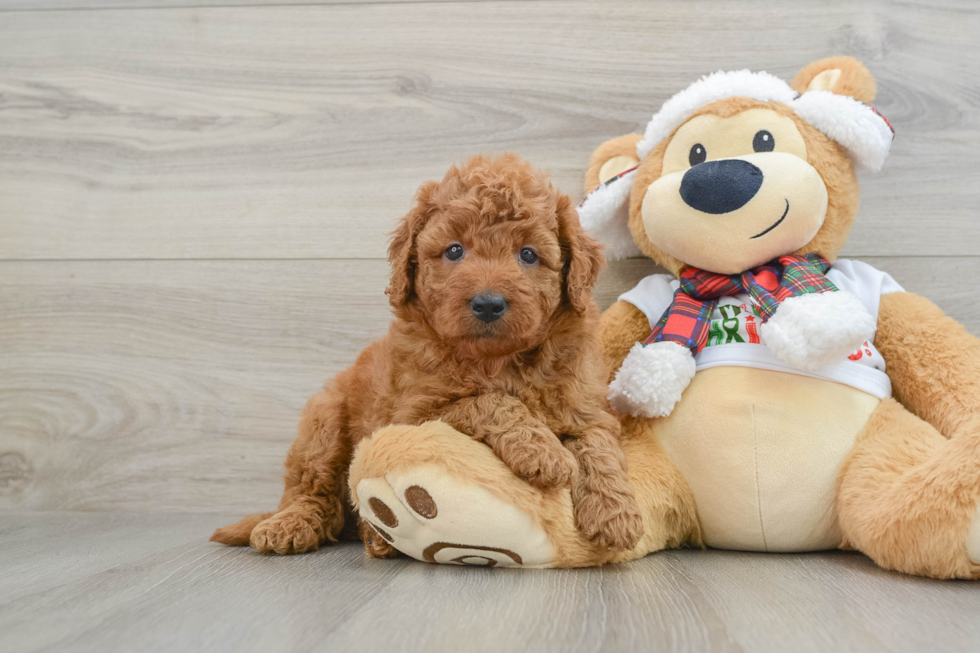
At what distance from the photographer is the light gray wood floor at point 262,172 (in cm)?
171

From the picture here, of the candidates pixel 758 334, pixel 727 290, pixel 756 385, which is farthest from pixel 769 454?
pixel 727 290

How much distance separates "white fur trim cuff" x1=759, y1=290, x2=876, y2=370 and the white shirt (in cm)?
7

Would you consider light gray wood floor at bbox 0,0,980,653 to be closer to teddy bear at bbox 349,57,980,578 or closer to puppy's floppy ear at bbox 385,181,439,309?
teddy bear at bbox 349,57,980,578

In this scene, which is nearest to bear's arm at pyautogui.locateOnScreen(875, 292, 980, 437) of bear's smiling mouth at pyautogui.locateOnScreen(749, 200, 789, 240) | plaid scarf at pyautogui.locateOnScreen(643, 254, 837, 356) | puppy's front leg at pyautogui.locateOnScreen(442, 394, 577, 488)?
plaid scarf at pyautogui.locateOnScreen(643, 254, 837, 356)

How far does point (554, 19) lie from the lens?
1.80 metres

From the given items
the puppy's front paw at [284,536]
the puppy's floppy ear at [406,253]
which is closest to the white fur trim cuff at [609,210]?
the puppy's floppy ear at [406,253]

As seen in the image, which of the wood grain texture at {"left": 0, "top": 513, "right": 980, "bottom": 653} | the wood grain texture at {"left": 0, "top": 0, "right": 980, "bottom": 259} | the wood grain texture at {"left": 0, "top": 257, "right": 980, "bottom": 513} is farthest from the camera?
the wood grain texture at {"left": 0, "top": 257, "right": 980, "bottom": 513}

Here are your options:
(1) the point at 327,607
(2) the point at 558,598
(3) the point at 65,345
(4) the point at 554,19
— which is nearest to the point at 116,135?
(3) the point at 65,345

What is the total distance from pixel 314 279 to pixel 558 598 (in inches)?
43.3

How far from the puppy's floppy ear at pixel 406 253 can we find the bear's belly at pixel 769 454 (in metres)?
0.59

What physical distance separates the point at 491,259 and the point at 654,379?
407 millimetres

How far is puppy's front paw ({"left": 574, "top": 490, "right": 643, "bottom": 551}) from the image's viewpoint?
1126mm

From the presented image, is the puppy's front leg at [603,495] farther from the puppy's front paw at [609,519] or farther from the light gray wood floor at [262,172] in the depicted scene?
the light gray wood floor at [262,172]

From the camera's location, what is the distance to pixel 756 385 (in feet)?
4.35
